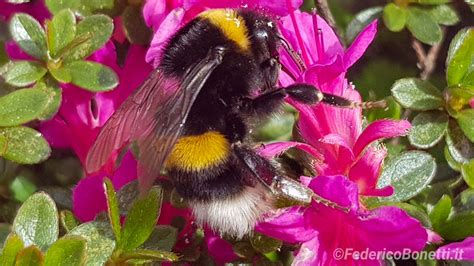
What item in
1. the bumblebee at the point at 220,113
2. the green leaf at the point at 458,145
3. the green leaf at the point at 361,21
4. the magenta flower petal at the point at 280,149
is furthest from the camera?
the green leaf at the point at 361,21

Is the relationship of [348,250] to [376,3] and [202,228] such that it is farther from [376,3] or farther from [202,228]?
[376,3]

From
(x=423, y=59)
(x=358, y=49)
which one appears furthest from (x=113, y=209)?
(x=423, y=59)

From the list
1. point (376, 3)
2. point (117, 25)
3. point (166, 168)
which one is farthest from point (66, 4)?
point (376, 3)

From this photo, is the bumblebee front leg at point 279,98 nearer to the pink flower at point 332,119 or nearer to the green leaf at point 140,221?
the pink flower at point 332,119

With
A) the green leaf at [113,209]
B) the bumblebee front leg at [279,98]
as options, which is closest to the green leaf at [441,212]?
the bumblebee front leg at [279,98]

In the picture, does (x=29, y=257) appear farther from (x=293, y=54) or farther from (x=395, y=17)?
(x=395, y=17)

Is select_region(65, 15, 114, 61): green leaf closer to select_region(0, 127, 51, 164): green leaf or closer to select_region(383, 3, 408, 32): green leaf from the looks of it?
select_region(0, 127, 51, 164): green leaf
